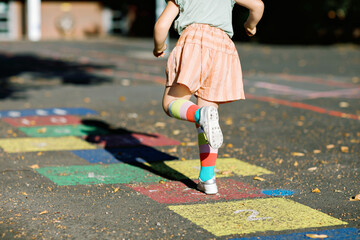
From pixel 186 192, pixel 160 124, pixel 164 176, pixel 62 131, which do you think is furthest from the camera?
pixel 160 124

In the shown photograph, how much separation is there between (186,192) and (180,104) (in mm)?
777

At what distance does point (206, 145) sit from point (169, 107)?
16.6 inches

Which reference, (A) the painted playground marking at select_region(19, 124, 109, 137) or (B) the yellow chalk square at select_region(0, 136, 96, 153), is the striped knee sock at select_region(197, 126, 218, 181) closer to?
(B) the yellow chalk square at select_region(0, 136, 96, 153)

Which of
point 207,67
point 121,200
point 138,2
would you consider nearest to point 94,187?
point 121,200

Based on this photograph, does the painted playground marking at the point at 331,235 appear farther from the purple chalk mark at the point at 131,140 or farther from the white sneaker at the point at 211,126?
the purple chalk mark at the point at 131,140

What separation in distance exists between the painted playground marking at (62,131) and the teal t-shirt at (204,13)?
127 inches

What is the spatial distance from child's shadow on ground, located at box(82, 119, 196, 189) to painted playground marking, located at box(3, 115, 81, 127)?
9.5 inches

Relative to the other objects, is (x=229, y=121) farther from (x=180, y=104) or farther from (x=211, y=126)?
(x=211, y=126)

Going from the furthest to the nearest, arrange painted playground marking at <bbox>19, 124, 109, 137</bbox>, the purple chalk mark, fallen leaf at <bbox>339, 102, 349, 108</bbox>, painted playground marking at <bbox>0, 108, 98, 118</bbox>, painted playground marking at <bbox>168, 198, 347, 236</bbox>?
fallen leaf at <bbox>339, 102, 349, 108</bbox> → painted playground marking at <bbox>0, 108, 98, 118</bbox> → painted playground marking at <bbox>19, 124, 109, 137</bbox> → the purple chalk mark → painted playground marking at <bbox>168, 198, 347, 236</bbox>

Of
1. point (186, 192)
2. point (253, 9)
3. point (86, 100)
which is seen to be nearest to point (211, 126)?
point (186, 192)

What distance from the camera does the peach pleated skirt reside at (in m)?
4.58

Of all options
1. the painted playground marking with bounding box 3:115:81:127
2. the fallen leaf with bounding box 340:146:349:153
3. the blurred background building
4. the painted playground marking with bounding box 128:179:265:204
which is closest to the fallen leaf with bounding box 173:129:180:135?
the painted playground marking with bounding box 3:115:81:127

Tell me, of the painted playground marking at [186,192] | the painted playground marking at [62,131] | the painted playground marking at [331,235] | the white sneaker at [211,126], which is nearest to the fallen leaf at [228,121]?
the painted playground marking at [62,131]

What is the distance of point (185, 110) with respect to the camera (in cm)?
454
